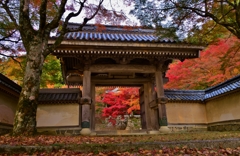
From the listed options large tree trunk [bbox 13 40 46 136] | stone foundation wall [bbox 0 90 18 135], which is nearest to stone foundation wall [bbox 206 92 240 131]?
large tree trunk [bbox 13 40 46 136]

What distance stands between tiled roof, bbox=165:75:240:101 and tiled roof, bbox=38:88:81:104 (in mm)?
4581

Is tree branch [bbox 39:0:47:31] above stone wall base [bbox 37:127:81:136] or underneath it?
above

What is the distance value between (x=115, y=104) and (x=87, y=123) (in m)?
10.1

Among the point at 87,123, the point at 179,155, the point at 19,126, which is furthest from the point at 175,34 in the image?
the point at 19,126

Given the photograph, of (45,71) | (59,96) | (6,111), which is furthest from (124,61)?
(45,71)

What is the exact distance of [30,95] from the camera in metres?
5.09

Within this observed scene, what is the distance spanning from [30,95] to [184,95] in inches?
311

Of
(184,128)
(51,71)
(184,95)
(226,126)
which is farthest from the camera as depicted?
(51,71)

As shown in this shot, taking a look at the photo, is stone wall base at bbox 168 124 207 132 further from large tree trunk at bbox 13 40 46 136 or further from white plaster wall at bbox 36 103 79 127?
large tree trunk at bbox 13 40 46 136

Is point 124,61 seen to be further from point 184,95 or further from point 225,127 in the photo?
point 225,127

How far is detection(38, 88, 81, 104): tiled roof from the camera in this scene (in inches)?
339

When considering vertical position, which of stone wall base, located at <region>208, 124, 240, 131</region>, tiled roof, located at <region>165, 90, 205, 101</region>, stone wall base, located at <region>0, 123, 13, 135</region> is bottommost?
stone wall base, located at <region>208, 124, 240, 131</region>

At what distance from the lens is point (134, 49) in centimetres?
785

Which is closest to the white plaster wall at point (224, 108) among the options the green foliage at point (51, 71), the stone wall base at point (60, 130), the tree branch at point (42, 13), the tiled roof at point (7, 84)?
the stone wall base at point (60, 130)
